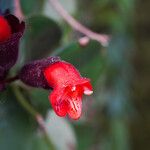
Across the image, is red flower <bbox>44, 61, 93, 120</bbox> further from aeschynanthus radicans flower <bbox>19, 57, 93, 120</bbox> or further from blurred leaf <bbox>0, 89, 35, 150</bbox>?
blurred leaf <bbox>0, 89, 35, 150</bbox>

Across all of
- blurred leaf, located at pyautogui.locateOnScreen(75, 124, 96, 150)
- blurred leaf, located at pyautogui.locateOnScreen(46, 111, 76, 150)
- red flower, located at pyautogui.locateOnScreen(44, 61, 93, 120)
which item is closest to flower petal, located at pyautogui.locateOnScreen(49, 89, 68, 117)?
red flower, located at pyautogui.locateOnScreen(44, 61, 93, 120)

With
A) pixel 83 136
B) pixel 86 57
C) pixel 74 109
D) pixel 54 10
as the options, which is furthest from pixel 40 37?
pixel 83 136

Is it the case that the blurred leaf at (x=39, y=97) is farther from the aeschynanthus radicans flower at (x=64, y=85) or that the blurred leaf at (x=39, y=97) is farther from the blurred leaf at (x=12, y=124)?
the aeschynanthus radicans flower at (x=64, y=85)

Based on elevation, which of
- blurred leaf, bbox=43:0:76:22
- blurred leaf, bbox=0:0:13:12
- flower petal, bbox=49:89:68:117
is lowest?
blurred leaf, bbox=43:0:76:22

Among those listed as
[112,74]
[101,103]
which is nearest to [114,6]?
[112,74]

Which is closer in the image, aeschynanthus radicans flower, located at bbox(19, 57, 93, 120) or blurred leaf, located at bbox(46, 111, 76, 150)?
aeschynanthus radicans flower, located at bbox(19, 57, 93, 120)

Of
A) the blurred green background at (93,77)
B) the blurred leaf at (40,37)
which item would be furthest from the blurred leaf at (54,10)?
the blurred leaf at (40,37)

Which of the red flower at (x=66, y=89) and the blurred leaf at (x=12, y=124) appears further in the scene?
the blurred leaf at (x=12, y=124)

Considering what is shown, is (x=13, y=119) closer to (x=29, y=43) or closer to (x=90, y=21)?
(x=29, y=43)
